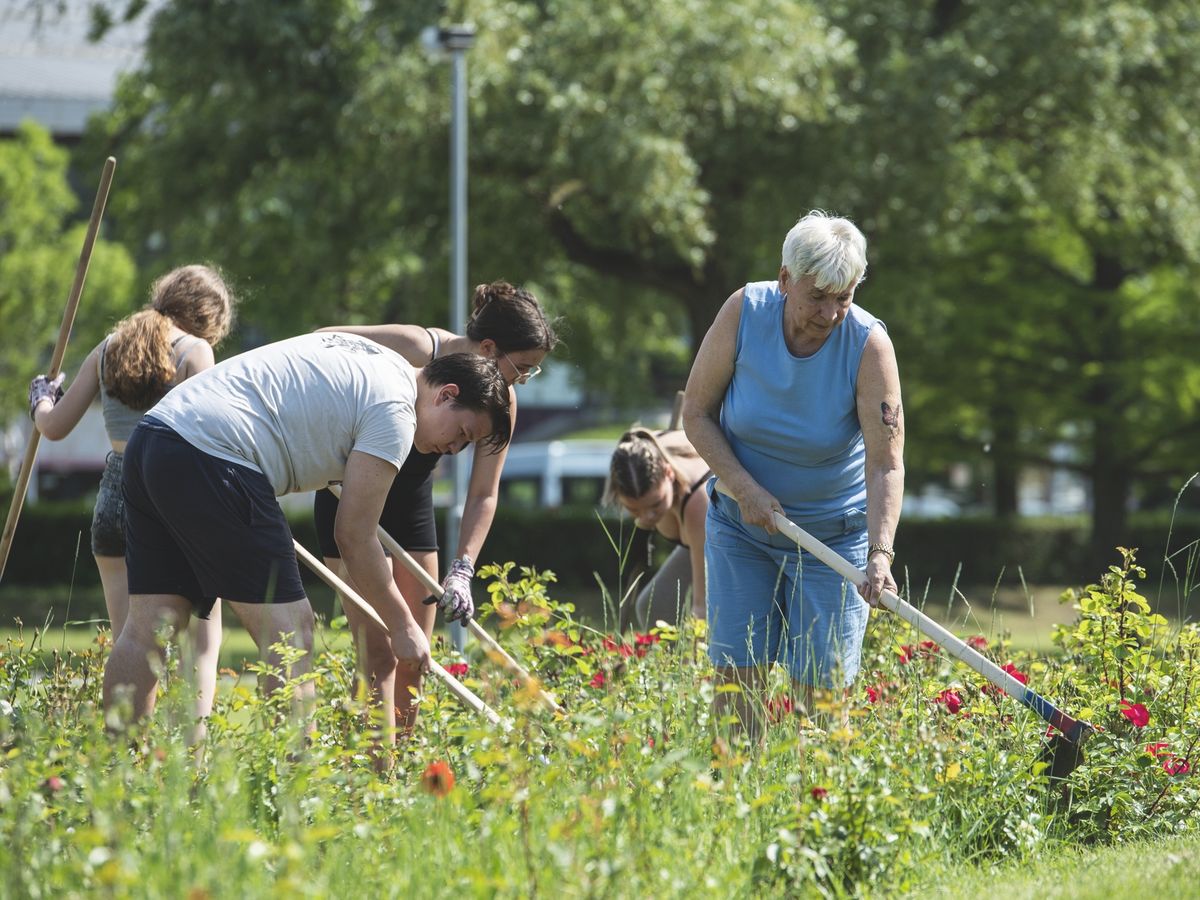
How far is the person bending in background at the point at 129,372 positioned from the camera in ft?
15.1

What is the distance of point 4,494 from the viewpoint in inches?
782

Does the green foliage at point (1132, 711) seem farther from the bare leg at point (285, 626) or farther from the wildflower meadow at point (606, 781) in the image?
the bare leg at point (285, 626)

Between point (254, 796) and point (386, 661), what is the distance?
1.25 m

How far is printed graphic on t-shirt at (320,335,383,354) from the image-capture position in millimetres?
3912

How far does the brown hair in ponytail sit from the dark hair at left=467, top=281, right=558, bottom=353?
863 mm

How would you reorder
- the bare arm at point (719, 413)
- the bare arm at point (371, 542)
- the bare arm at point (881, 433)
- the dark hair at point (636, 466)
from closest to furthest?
the bare arm at point (371, 542) < the bare arm at point (881, 433) < the bare arm at point (719, 413) < the dark hair at point (636, 466)

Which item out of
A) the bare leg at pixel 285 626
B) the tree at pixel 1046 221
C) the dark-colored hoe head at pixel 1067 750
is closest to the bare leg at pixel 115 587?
the bare leg at pixel 285 626

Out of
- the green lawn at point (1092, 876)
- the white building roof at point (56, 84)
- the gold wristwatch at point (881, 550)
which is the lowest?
the green lawn at point (1092, 876)

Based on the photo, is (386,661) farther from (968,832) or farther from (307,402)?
(968,832)

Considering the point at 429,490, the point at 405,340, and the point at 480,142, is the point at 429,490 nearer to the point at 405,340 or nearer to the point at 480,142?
the point at 405,340

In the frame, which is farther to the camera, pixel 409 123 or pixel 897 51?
pixel 897 51

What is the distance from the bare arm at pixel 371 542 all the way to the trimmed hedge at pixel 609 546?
12306 millimetres

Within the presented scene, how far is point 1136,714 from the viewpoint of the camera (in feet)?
13.3

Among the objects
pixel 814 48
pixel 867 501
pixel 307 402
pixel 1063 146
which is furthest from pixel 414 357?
pixel 1063 146
